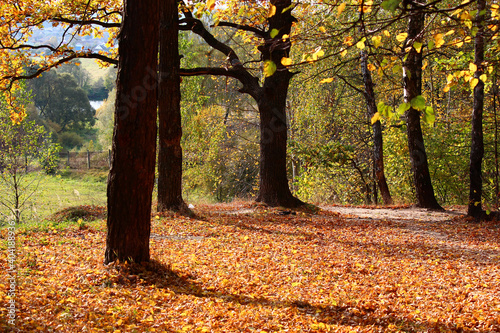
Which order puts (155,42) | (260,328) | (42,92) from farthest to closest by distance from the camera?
(42,92) < (155,42) < (260,328)

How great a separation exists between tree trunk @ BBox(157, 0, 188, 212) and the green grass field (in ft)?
12.4

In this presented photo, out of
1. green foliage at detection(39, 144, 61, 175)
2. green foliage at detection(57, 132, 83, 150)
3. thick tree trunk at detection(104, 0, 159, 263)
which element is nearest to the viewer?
thick tree trunk at detection(104, 0, 159, 263)

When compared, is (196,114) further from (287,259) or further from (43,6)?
(287,259)

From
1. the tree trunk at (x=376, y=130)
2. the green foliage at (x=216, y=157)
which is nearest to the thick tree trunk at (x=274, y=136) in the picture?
the tree trunk at (x=376, y=130)

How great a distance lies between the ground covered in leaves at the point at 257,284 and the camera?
3.17 m

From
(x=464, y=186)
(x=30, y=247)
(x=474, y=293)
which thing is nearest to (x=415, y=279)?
(x=474, y=293)

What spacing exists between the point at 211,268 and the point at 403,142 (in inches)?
412

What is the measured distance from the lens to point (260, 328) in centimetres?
A: 311

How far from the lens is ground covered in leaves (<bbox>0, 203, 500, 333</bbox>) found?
10.4 ft

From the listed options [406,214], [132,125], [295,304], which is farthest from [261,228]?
[406,214]

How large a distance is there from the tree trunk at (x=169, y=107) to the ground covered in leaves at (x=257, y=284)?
5.26ft

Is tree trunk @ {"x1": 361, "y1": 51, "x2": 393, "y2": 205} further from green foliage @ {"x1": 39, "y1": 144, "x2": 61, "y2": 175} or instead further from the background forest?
green foliage @ {"x1": 39, "y1": 144, "x2": 61, "y2": 175}

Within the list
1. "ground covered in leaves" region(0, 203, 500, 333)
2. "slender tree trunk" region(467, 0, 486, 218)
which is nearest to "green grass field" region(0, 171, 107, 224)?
"ground covered in leaves" region(0, 203, 500, 333)

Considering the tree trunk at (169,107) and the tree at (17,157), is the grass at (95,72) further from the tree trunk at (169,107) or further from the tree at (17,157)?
the tree trunk at (169,107)
